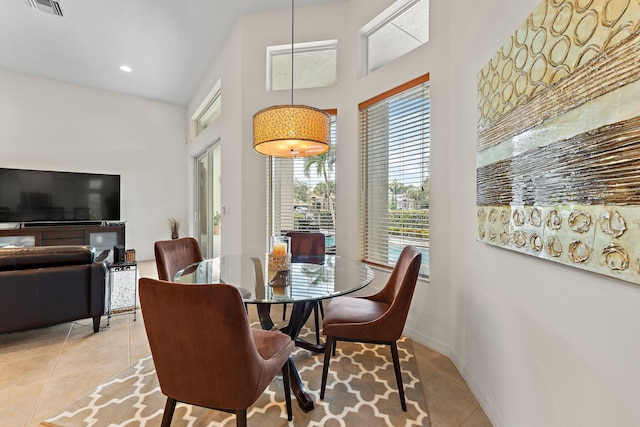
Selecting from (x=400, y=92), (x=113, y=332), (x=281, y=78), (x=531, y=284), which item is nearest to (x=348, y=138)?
(x=400, y=92)

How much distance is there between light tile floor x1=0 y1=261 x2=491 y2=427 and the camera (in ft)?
5.31

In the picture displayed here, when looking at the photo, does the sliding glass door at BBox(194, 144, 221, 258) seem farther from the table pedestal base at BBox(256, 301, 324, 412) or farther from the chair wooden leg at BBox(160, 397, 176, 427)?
the chair wooden leg at BBox(160, 397, 176, 427)

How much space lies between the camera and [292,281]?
185cm

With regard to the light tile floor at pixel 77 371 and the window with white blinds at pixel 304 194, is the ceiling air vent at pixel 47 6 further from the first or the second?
the light tile floor at pixel 77 371

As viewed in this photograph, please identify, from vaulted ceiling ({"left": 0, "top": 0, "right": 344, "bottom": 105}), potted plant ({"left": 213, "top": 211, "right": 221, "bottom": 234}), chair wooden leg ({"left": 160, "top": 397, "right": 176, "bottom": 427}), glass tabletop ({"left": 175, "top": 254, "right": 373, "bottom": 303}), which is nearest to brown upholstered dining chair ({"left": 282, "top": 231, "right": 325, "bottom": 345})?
glass tabletop ({"left": 175, "top": 254, "right": 373, "bottom": 303})

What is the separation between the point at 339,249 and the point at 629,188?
2.53 m

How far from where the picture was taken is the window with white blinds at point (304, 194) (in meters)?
3.23

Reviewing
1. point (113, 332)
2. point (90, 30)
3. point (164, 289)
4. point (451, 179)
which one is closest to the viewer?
point (164, 289)

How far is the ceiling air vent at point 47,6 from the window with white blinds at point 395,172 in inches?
139

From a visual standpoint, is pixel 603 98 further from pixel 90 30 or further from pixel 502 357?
pixel 90 30

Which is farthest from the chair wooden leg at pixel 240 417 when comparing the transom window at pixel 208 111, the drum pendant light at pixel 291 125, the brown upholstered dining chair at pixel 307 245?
the transom window at pixel 208 111

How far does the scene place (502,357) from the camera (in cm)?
146

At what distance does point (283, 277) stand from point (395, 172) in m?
1.49

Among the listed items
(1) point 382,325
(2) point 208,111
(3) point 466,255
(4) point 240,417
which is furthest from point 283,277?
(2) point 208,111
